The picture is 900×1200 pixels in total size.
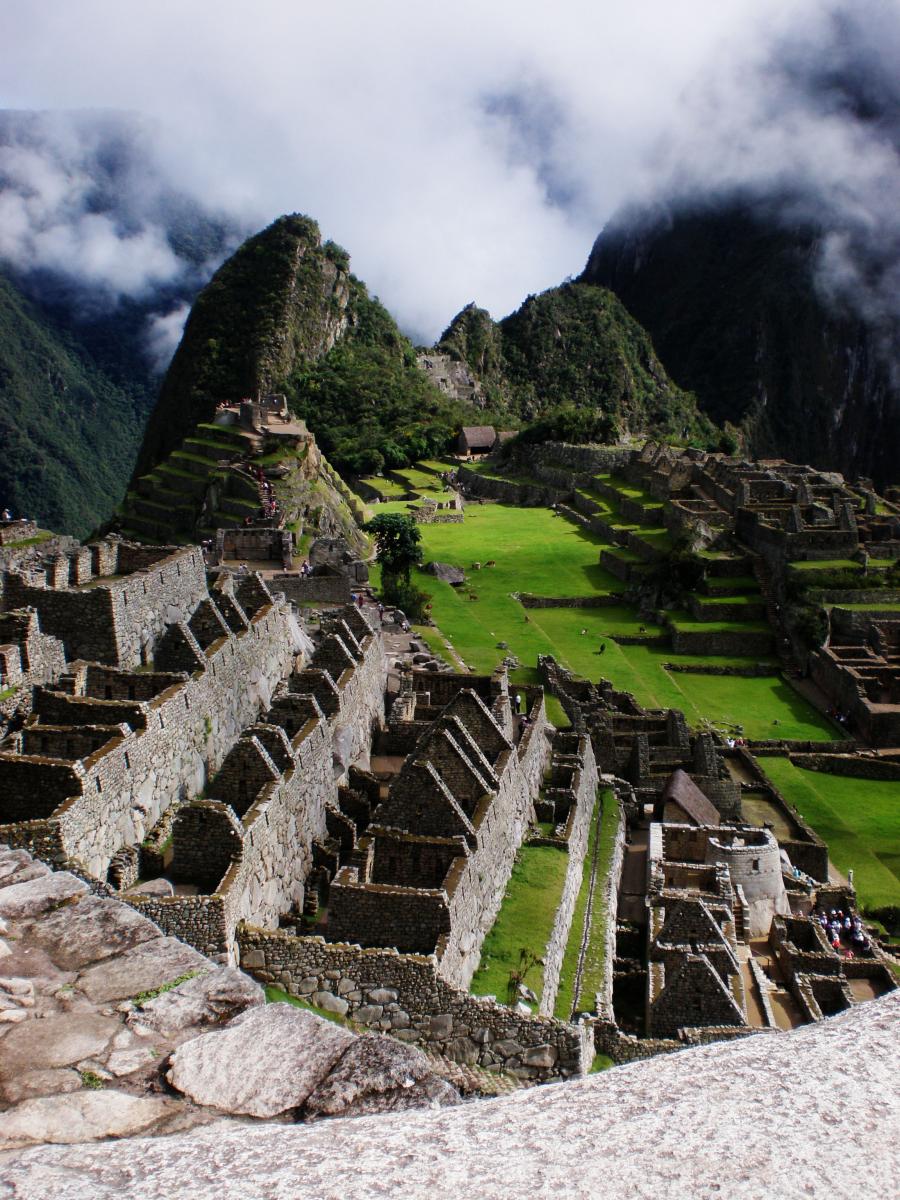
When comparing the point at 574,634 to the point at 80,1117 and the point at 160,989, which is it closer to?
the point at 160,989

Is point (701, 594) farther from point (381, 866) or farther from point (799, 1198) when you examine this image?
point (799, 1198)

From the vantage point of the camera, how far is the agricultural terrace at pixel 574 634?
36844mm

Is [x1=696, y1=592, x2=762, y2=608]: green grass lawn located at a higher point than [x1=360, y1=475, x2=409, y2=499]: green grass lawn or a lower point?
lower

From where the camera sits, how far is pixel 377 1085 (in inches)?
147

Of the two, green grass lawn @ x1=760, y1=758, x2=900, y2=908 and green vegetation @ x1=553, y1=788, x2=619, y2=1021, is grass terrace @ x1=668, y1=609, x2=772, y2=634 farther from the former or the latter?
green vegetation @ x1=553, y1=788, x2=619, y2=1021

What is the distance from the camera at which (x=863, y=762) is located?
114 ft

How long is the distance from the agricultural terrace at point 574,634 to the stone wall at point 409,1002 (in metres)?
20.1

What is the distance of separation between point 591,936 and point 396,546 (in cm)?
3234

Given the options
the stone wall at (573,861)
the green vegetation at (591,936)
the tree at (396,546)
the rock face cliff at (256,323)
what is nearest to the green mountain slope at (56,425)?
the rock face cliff at (256,323)

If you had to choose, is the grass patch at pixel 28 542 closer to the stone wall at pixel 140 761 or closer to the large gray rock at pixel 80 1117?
the stone wall at pixel 140 761

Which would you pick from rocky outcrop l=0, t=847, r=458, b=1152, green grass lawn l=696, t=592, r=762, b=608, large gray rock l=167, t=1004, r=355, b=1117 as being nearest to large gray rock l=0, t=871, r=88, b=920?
rocky outcrop l=0, t=847, r=458, b=1152

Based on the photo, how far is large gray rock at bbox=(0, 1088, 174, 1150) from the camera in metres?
3.39

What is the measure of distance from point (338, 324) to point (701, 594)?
83.7 metres

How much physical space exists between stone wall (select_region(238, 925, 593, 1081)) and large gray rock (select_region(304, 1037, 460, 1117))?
22.6 feet
